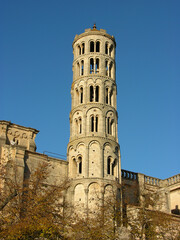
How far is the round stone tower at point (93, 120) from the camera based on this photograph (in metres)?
41.2

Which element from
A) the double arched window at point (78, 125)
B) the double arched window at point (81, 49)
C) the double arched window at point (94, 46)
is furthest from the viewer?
the double arched window at point (81, 49)

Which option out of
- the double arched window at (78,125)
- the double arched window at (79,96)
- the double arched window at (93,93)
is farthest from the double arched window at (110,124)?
the double arched window at (79,96)

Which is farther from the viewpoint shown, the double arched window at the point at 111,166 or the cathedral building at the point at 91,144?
the double arched window at the point at 111,166

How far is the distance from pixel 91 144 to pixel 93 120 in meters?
3.10

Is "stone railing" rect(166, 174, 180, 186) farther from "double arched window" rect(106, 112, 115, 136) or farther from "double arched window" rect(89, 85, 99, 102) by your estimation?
"double arched window" rect(89, 85, 99, 102)

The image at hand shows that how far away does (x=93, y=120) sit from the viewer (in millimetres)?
44531

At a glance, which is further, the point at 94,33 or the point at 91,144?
the point at 94,33

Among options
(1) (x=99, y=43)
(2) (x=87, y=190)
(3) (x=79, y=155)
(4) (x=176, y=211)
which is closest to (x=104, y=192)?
(2) (x=87, y=190)

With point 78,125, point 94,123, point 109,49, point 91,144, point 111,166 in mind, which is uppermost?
point 109,49

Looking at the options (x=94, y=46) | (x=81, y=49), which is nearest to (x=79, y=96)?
(x=81, y=49)

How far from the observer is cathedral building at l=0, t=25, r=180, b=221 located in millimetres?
40969

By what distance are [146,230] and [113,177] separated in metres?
10.9

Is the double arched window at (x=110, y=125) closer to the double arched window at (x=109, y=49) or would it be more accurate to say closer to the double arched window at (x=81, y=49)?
the double arched window at (x=109, y=49)

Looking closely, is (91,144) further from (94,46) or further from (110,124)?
(94,46)
